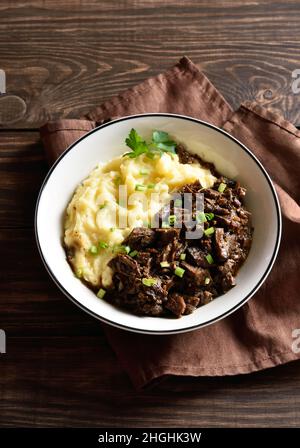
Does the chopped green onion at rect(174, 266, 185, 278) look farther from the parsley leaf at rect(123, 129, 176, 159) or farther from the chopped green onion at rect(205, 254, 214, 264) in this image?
the parsley leaf at rect(123, 129, 176, 159)

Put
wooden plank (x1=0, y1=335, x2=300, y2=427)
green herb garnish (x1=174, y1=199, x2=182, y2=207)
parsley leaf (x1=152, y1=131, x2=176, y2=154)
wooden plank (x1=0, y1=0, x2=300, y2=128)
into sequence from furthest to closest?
wooden plank (x1=0, y1=0, x2=300, y2=128) → parsley leaf (x1=152, y1=131, x2=176, y2=154) → green herb garnish (x1=174, y1=199, x2=182, y2=207) → wooden plank (x1=0, y1=335, x2=300, y2=427)

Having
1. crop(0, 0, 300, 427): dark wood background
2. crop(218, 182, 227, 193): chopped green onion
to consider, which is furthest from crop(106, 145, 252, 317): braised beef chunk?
crop(0, 0, 300, 427): dark wood background

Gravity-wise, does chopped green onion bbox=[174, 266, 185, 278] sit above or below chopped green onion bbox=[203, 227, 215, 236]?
below

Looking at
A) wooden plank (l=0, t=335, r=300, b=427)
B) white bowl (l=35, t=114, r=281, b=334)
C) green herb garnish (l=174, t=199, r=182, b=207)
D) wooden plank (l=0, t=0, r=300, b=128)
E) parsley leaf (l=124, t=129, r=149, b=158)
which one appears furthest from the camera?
wooden plank (l=0, t=0, r=300, b=128)

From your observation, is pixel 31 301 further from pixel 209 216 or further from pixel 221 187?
pixel 221 187

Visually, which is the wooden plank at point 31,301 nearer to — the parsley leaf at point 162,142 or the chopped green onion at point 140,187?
the chopped green onion at point 140,187

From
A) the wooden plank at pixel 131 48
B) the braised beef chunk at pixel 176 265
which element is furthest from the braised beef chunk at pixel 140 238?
the wooden plank at pixel 131 48

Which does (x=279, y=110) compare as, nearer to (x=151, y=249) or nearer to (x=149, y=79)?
(x=149, y=79)

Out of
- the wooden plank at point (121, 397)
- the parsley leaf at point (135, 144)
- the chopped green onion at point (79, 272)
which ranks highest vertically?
the parsley leaf at point (135, 144)

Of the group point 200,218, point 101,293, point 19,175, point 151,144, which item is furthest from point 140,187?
point 19,175

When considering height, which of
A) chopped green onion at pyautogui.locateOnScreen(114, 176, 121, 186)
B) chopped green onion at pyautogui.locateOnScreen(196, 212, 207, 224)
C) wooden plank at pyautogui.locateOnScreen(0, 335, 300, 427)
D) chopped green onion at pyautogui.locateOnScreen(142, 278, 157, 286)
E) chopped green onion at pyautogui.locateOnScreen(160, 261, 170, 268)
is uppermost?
chopped green onion at pyautogui.locateOnScreen(196, 212, 207, 224)
